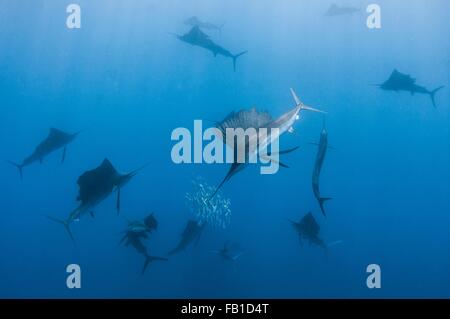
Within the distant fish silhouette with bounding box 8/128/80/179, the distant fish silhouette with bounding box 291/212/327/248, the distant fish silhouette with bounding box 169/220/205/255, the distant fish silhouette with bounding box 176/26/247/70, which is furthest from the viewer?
the distant fish silhouette with bounding box 176/26/247/70

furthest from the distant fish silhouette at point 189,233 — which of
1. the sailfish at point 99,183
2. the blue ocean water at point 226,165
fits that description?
the blue ocean water at point 226,165

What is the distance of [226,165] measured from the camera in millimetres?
11789

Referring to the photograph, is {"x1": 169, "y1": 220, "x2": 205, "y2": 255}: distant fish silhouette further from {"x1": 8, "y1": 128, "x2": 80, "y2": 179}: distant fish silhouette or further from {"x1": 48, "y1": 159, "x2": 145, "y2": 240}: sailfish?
{"x1": 8, "y1": 128, "x2": 80, "y2": 179}: distant fish silhouette

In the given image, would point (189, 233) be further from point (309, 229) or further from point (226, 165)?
point (226, 165)

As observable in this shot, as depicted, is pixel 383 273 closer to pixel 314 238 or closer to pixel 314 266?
pixel 314 266

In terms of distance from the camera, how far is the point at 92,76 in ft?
60.6

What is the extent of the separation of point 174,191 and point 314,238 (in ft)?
55.6

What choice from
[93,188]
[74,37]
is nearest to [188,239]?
[93,188]

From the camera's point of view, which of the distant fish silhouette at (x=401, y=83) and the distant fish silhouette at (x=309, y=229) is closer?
the distant fish silhouette at (x=309, y=229)

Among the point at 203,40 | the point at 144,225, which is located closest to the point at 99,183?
the point at 144,225

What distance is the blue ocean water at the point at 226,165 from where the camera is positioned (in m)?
8.10

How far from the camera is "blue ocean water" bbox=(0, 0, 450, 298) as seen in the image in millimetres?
8102

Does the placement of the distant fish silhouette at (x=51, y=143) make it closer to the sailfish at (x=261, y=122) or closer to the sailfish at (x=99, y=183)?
the sailfish at (x=99, y=183)

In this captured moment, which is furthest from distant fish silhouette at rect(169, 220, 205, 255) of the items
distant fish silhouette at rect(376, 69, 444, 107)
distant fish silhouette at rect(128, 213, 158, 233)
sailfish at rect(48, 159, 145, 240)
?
distant fish silhouette at rect(376, 69, 444, 107)
